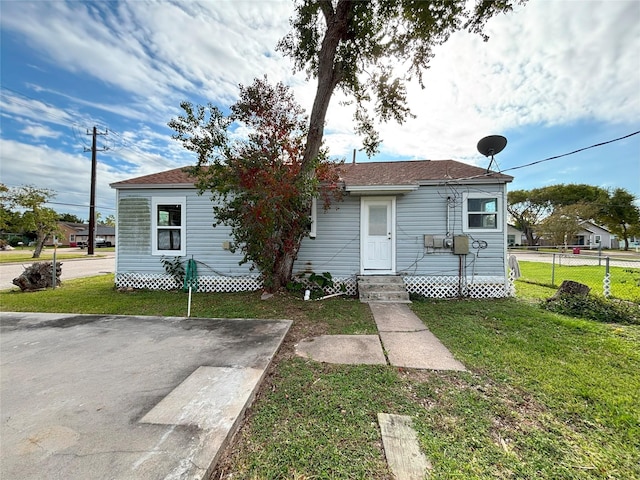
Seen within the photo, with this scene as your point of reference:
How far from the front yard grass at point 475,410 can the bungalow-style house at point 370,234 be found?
2.69 meters

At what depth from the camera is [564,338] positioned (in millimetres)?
3975

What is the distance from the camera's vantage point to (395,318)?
5.07 meters

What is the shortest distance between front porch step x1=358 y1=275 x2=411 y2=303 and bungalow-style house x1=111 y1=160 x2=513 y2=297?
237 millimetres

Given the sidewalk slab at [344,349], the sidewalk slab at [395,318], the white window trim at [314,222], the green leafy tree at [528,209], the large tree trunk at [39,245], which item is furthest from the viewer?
the green leafy tree at [528,209]

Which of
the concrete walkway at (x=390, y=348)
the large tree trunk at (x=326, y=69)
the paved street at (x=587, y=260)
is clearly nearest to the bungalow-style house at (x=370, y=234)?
the large tree trunk at (x=326, y=69)

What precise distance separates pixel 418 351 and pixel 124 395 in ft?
11.0

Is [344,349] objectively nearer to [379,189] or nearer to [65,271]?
[379,189]

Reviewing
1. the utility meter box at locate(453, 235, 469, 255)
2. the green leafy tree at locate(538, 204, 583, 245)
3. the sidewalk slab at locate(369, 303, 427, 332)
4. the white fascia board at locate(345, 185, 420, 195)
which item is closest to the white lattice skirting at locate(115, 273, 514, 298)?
the utility meter box at locate(453, 235, 469, 255)

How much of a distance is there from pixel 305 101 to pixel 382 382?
6.30m

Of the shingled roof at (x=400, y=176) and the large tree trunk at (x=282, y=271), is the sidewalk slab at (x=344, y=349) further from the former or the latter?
the shingled roof at (x=400, y=176)

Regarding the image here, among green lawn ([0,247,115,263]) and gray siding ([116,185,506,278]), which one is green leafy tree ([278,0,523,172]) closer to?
gray siding ([116,185,506,278])

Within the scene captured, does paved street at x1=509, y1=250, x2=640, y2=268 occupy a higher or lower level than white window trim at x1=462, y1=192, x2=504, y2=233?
lower

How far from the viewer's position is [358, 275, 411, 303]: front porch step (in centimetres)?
643

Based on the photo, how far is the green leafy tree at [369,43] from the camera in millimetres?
6359
